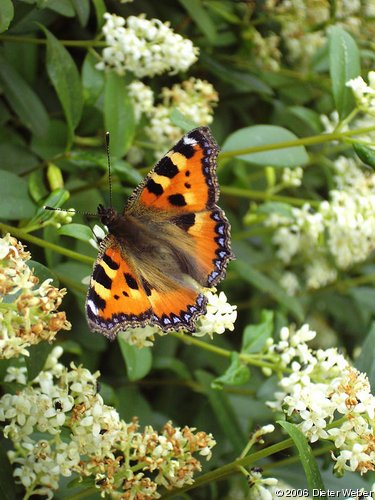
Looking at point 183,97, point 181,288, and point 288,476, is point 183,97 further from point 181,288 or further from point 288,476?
point 288,476

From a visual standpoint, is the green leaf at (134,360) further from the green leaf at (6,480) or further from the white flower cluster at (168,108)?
the white flower cluster at (168,108)

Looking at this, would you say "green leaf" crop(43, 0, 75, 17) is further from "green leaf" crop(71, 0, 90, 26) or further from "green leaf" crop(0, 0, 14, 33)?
"green leaf" crop(0, 0, 14, 33)

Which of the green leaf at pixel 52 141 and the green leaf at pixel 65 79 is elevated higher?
the green leaf at pixel 65 79

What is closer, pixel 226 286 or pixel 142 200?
pixel 142 200

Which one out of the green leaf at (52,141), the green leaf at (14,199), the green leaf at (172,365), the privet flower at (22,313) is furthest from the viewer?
the green leaf at (172,365)

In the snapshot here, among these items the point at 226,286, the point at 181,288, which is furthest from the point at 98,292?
the point at 226,286

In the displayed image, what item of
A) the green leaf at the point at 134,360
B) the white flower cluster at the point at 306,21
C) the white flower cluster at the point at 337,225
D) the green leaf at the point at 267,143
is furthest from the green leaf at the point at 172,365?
the white flower cluster at the point at 306,21
